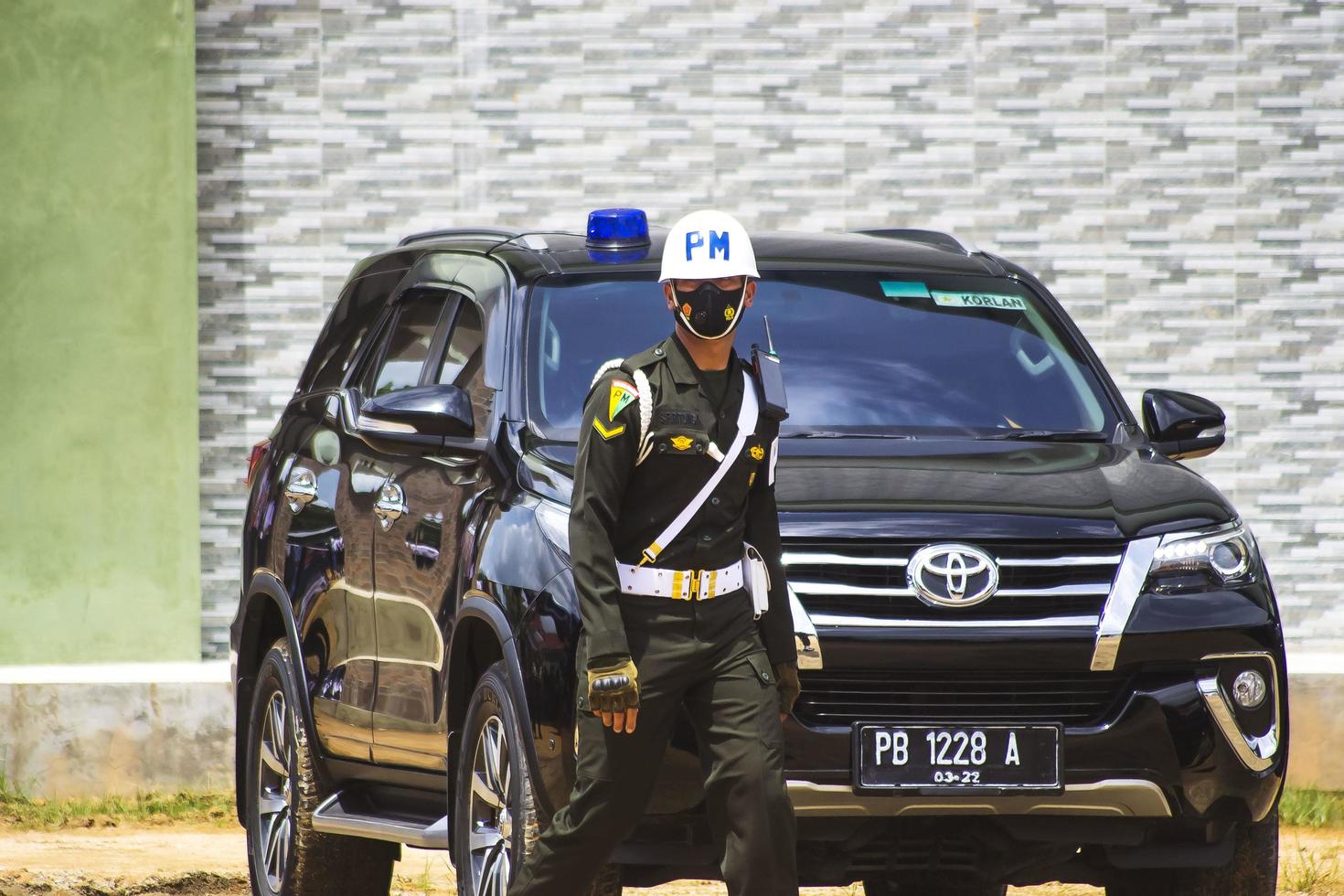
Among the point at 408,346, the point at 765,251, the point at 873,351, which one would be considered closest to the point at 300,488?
the point at 408,346

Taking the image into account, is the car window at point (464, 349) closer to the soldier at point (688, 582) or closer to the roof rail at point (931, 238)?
the soldier at point (688, 582)

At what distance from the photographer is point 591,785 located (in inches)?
212

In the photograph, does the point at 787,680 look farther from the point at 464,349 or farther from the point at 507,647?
the point at 464,349

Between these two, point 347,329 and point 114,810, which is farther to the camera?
point 114,810

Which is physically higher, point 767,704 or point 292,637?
point 767,704

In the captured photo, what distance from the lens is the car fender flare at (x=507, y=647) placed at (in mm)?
5629

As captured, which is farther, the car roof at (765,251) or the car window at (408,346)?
the car window at (408,346)

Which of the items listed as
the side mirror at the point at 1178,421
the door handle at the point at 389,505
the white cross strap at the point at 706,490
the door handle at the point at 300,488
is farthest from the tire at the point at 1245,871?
the door handle at the point at 300,488

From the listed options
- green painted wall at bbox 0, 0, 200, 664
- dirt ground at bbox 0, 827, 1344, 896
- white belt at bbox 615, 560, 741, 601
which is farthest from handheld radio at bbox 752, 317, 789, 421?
green painted wall at bbox 0, 0, 200, 664

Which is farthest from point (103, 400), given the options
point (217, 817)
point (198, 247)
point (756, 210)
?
point (756, 210)

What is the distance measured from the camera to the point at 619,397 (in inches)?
213

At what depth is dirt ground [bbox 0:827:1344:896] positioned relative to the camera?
884 centimetres

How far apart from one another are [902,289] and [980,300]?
0.82 ft

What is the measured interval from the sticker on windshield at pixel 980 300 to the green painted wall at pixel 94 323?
223 inches
